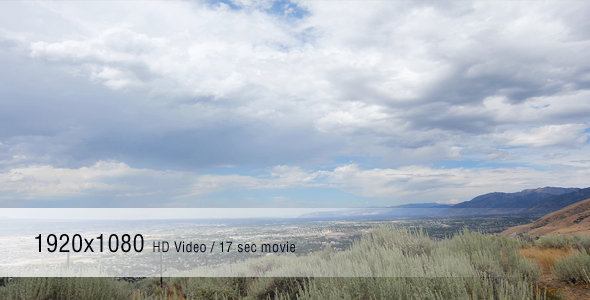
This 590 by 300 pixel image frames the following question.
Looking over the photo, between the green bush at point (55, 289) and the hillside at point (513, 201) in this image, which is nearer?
the green bush at point (55, 289)

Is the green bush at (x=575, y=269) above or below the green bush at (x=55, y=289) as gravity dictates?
below

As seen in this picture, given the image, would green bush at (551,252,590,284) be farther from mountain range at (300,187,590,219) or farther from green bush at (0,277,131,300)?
mountain range at (300,187,590,219)

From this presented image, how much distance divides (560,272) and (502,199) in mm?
173832

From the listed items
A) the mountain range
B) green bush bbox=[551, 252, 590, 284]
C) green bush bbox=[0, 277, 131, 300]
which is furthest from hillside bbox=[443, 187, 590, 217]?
green bush bbox=[0, 277, 131, 300]

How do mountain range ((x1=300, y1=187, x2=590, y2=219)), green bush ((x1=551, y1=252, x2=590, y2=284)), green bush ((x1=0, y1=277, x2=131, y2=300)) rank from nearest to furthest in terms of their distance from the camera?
1. green bush ((x1=0, y1=277, x2=131, y2=300))
2. green bush ((x1=551, y1=252, x2=590, y2=284))
3. mountain range ((x1=300, y1=187, x2=590, y2=219))

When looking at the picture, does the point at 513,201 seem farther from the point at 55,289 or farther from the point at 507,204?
the point at 55,289

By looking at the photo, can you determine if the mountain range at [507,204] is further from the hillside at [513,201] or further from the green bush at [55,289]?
the green bush at [55,289]

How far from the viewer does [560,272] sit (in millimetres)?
7020

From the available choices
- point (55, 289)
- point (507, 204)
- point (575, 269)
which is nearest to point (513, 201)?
point (507, 204)

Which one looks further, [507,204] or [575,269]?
[507,204]

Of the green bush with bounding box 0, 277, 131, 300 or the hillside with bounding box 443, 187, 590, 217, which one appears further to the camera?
the hillside with bounding box 443, 187, 590, 217

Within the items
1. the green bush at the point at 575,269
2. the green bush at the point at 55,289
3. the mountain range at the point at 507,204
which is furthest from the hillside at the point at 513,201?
the green bush at the point at 55,289

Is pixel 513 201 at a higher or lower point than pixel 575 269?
lower

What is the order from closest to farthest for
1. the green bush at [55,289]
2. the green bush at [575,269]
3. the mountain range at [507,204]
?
the green bush at [55,289] → the green bush at [575,269] → the mountain range at [507,204]
